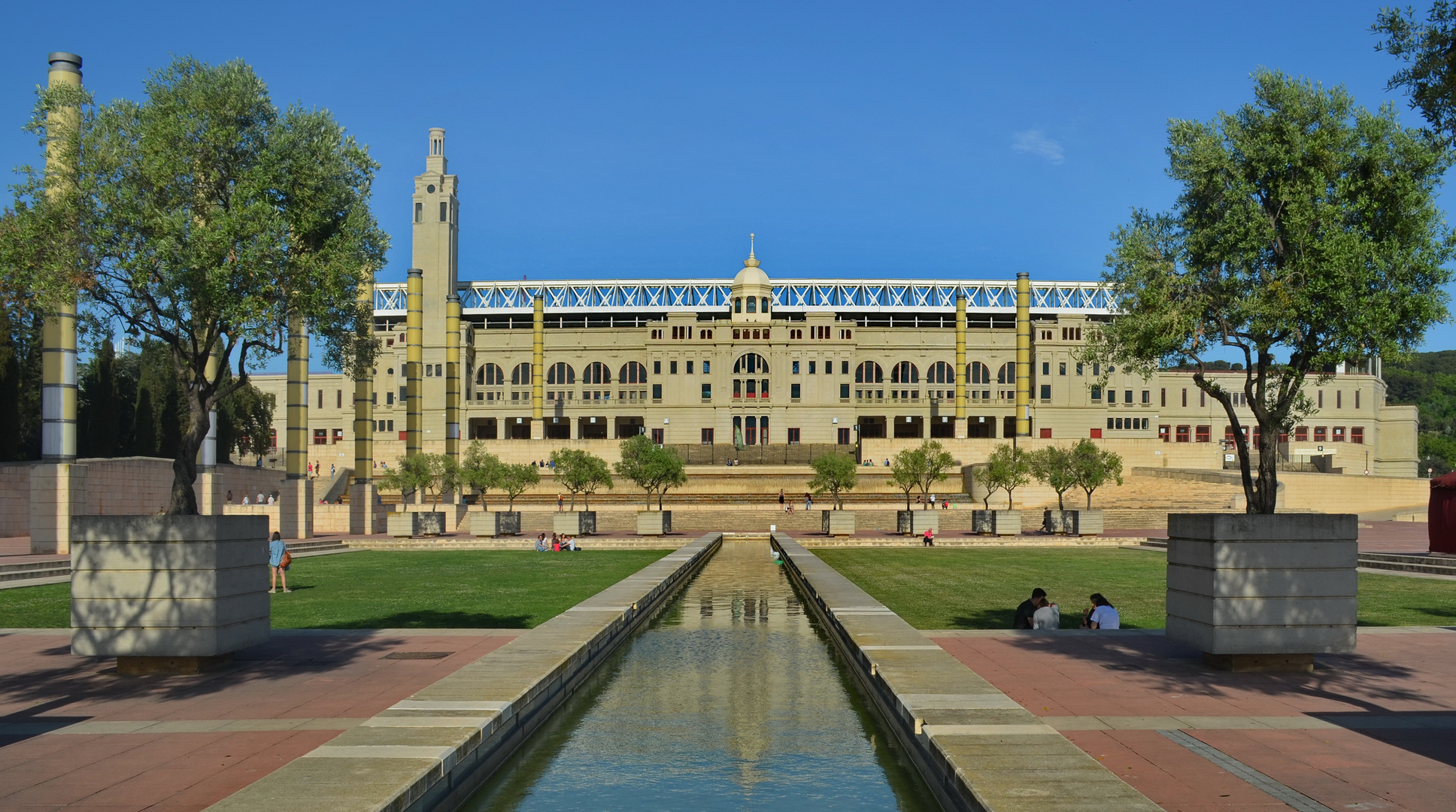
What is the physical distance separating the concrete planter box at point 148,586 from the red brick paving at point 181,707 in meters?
0.43

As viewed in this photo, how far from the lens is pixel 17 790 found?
25.8 ft

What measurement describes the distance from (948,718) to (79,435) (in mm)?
66551

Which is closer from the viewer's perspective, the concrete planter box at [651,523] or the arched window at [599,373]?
the concrete planter box at [651,523]

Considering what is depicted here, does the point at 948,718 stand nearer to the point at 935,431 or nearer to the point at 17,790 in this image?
the point at 17,790

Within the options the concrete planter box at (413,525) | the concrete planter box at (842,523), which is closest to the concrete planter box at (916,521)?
the concrete planter box at (842,523)

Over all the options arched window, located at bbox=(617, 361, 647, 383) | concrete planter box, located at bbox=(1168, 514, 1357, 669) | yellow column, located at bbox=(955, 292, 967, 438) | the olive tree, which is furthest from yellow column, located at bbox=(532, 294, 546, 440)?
concrete planter box, located at bbox=(1168, 514, 1357, 669)

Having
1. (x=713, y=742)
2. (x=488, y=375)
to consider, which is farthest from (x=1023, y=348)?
(x=713, y=742)

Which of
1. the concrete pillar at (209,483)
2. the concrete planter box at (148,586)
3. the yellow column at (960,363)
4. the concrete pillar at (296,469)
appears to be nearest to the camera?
the concrete planter box at (148,586)

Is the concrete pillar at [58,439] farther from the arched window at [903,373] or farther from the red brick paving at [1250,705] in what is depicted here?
the arched window at [903,373]

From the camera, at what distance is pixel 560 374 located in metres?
Result: 108

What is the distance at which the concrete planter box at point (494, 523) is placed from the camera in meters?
47.4

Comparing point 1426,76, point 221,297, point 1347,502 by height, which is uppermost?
point 1426,76

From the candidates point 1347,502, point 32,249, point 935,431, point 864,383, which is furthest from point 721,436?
point 32,249

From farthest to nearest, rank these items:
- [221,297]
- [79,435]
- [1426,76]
Result: [79,435] → [221,297] → [1426,76]
